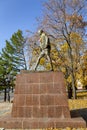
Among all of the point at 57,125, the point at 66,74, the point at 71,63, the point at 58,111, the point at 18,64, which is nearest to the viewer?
the point at 57,125

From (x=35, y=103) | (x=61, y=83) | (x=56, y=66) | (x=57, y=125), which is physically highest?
(x=56, y=66)

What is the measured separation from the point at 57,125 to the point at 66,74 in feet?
55.5

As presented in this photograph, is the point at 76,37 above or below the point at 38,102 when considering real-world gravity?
above

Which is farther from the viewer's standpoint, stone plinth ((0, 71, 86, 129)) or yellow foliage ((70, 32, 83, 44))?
yellow foliage ((70, 32, 83, 44))

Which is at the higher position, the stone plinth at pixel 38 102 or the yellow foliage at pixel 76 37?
the yellow foliage at pixel 76 37

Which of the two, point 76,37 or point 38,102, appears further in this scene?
point 76,37

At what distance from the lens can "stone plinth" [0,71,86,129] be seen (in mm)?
8570

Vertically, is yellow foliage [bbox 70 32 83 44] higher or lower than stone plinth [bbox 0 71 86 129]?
higher

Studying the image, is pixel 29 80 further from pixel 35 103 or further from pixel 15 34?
pixel 15 34

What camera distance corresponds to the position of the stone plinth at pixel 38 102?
8.57 m

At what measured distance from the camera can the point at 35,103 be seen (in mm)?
9180

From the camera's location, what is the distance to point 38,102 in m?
9.18

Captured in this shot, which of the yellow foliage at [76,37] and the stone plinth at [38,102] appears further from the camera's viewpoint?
the yellow foliage at [76,37]

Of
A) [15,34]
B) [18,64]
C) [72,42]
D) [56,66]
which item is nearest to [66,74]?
[56,66]
